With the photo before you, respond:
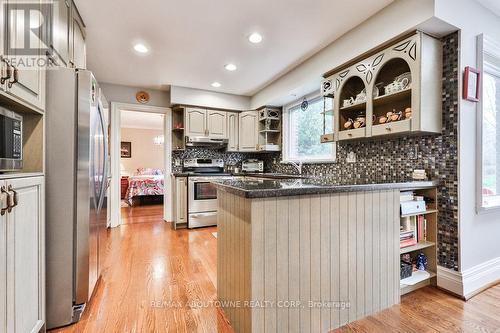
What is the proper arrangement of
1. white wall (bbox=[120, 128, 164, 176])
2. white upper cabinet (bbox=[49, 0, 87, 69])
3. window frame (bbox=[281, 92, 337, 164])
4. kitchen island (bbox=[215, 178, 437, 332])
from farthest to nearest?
white wall (bbox=[120, 128, 164, 176]), window frame (bbox=[281, 92, 337, 164]), white upper cabinet (bbox=[49, 0, 87, 69]), kitchen island (bbox=[215, 178, 437, 332])

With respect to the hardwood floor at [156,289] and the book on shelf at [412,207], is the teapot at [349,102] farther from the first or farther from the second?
the hardwood floor at [156,289]

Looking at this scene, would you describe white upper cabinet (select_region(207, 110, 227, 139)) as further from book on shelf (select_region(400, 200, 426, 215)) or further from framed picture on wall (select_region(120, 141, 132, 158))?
framed picture on wall (select_region(120, 141, 132, 158))

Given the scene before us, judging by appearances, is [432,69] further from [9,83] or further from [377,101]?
[9,83]

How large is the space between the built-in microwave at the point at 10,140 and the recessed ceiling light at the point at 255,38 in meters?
2.11

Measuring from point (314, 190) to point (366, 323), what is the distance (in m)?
0.99

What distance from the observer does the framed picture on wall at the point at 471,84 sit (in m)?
1.91

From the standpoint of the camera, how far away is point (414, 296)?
1884 millimetres

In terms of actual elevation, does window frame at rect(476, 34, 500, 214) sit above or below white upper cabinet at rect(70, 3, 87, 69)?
below

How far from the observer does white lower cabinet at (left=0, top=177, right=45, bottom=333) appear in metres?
1.06

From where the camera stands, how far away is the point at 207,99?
4.36m

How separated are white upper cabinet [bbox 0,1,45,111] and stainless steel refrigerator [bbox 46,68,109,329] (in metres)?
0.17

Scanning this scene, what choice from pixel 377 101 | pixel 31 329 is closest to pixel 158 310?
pixel 31 329

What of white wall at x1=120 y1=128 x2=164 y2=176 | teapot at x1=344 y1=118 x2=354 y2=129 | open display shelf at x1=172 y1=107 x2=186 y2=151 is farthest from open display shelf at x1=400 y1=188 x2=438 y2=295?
white wall at x1=120 y1=128 x2=164 y2=176

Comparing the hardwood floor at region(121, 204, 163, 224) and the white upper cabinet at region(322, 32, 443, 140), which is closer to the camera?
the white upper cabinet at region(322, 32, 443, 140)
